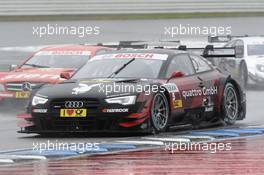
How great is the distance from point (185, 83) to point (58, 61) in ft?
17.3

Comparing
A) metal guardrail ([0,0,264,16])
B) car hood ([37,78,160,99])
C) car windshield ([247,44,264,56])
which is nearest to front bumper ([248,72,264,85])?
car windshield ([247,44,264,56])

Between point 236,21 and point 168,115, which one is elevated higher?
point 236,21

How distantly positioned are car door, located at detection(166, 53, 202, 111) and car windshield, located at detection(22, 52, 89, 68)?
167 inches

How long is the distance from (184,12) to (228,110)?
24.5 meters

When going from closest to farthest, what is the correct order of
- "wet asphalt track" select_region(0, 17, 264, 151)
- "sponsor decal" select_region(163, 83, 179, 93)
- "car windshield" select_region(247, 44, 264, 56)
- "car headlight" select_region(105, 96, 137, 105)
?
"car headlight" select_region(105, 96, 137, 105)
"sponsor decal" select_region(163, 83, 179, 93)
"car windshield" select_region(247, 44, 264, 56)
"wet asphalt track" select_region(0, 17, 264, 151)

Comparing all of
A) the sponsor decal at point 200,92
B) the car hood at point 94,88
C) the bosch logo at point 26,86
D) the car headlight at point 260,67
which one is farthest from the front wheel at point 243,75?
the car hood at point 94,88

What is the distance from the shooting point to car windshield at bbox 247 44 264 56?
81.0 feet

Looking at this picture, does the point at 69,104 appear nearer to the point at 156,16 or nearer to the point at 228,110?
the point at 228,110

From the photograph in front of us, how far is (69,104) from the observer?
12867 millimetres

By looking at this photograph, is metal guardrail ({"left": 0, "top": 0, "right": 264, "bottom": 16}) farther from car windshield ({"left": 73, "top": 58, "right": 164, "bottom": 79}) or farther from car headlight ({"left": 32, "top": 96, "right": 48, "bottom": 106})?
car headlight ({"left": 32, "top": 96, "right": 48, "bottom": 106})

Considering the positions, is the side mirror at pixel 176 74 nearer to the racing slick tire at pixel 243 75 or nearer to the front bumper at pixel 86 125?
the front bumper at pixel 86 125

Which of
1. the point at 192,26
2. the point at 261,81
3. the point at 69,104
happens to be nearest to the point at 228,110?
the point at 69,104

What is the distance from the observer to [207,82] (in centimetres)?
1456

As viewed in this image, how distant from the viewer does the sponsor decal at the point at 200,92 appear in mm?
13873
